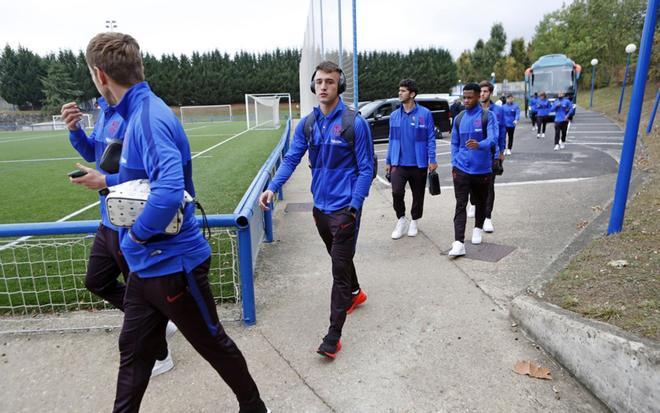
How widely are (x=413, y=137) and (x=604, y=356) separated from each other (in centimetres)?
351

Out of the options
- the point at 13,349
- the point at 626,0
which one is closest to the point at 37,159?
the point at 13,349

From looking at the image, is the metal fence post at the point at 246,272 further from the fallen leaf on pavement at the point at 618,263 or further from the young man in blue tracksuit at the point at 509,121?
the young man in blue tracksuit at the point at 509,121

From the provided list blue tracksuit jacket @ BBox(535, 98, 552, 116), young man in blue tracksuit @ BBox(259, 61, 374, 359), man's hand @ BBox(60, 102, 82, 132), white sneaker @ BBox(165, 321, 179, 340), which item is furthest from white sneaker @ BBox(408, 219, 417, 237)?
blue tracksuit jacket @ BBox(535, 98, 552, 116)

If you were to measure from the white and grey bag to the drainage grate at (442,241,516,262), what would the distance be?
150 inches

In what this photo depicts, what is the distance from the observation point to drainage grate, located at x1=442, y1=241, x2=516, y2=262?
5.00 m

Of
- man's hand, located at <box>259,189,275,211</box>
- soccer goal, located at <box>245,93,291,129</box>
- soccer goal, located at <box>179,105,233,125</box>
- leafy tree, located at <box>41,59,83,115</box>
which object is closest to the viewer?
man's hand, located at <box>259,189,275,211</box>

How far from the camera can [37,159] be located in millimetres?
17219

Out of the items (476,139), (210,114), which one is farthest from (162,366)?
(210,114)

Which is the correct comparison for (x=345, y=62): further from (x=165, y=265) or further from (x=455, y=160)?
(x=165, y=265)

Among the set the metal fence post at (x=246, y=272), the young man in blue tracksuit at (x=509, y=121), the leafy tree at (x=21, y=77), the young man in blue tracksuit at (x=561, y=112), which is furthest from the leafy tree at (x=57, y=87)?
the metal fence post at (x=246, y=272)

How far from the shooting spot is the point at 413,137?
564cm

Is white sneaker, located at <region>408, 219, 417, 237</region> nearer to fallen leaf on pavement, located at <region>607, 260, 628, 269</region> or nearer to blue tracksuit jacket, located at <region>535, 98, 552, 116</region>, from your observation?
fallen leaf on pavement, located at <region>607, 260, 628, 269</region>

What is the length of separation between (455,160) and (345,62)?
4.23 metres

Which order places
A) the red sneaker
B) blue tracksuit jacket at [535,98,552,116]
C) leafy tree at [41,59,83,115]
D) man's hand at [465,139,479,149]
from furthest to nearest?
leafy tree at [41,59,83,115], blue tracksuit jacket at [535,98,552,116], man's hand at [465,139,479,149], the red sneaker
